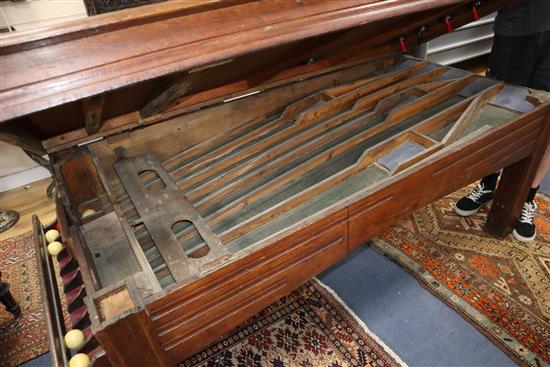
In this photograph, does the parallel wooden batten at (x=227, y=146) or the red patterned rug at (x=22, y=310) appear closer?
the parallel wooden batten at (x=227, y=146)

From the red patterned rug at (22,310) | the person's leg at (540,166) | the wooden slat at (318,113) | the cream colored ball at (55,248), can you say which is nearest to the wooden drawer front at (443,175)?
the person's leg at (540,166)

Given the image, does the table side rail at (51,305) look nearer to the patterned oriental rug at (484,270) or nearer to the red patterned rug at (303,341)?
the red patterned rug at (303,341)

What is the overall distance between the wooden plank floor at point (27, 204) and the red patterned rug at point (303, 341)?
204cm

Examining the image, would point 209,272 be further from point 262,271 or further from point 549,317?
point 549,317

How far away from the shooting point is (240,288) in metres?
1.20

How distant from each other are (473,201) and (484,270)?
1.98ft

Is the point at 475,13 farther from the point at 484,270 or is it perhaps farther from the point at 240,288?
the point at 240,288

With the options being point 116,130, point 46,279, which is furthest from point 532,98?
point 46,279

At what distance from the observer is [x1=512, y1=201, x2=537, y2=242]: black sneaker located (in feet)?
7.79

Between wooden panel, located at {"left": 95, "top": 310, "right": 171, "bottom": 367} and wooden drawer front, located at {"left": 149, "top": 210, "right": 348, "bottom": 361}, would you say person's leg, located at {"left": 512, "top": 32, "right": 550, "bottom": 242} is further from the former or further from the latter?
wooden panel, located at {"left": 95, "top": 310, "right": 171, "bottom": 367}

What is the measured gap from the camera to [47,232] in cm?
137

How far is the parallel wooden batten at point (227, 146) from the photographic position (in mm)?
793

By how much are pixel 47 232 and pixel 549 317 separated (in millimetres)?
2387

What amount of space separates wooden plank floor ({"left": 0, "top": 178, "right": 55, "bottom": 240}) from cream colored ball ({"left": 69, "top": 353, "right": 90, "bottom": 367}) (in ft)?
8.26
